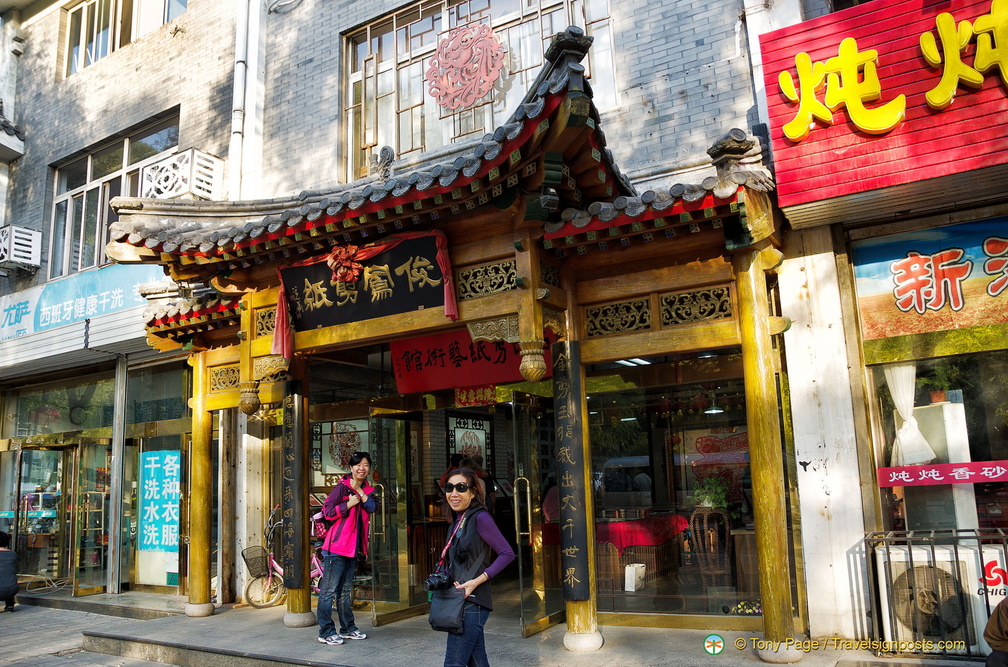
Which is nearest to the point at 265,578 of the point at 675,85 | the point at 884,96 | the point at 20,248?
the point at 675,85

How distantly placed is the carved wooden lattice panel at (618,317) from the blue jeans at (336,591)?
9.83 feet

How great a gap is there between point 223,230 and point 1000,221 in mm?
6593

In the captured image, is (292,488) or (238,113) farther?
(238,113)

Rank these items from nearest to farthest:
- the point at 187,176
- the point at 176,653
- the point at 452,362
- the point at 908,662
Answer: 1. the point at 908,662
2. the point at 176,653
3. the point at 452,362
4. the point at 187,176

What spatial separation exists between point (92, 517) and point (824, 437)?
1061cm

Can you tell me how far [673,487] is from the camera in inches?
293

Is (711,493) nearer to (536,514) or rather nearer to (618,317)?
(536,514)

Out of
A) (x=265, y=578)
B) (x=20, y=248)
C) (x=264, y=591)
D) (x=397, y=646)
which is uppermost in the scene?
(x=20, y=248)

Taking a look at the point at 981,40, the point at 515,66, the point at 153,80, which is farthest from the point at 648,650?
the point at 153,80

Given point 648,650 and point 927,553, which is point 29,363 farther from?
point 927,553

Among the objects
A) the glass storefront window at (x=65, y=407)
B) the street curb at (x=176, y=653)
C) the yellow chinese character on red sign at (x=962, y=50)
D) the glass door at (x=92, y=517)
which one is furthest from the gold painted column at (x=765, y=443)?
the glass storefront window at (x=65, y=407)

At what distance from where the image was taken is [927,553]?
5730 millimetres

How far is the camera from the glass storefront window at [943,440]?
19.4ft

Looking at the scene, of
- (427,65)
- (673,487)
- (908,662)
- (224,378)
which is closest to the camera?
(908,662)
